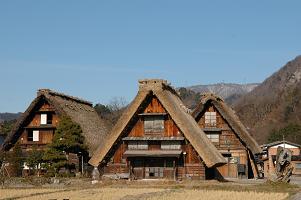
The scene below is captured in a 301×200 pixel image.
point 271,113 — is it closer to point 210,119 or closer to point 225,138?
point 225,138

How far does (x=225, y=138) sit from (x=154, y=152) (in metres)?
11.7

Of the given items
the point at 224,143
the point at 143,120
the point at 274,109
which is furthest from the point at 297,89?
the point at 143,120

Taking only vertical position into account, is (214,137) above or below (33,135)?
below

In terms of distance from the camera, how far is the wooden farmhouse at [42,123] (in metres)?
50.8

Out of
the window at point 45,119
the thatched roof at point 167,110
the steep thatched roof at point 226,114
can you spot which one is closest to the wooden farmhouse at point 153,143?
the thatched roof at point 167,110

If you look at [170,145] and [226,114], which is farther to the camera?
[226,114]

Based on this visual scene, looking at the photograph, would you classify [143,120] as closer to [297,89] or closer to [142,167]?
[142,167]

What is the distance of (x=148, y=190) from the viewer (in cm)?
3148

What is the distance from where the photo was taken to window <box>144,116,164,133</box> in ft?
137

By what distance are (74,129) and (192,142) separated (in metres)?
10.7

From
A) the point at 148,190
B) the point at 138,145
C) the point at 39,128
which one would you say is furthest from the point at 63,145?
the point at 148,190

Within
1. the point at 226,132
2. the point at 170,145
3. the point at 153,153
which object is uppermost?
the point at 226,132

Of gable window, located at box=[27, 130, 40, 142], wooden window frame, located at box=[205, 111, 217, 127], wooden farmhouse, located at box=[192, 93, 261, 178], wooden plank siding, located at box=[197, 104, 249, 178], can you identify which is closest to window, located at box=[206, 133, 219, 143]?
wooden farmhouse, located at box=[192, 93, 261, 178]

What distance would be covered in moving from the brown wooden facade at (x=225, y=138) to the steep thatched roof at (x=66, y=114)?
34.8ft
